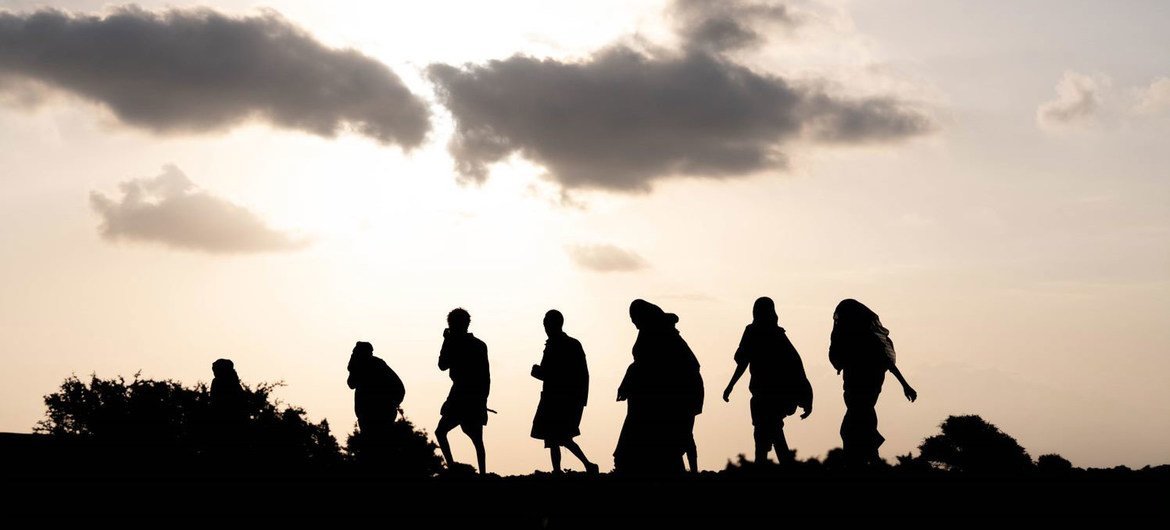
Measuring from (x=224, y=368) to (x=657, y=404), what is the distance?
6.64m

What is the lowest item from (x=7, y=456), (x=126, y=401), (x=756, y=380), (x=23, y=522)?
(x=23, y=522)

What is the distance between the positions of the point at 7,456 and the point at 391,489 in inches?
145

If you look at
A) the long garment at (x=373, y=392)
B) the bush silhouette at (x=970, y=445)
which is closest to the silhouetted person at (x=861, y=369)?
the long garment at (x=373, y=392)

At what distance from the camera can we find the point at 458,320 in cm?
1647

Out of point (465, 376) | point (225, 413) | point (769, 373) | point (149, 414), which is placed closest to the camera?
point (769, 373)

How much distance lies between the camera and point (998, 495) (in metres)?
10.2

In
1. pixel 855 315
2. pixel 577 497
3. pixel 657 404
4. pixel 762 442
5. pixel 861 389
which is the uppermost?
pixel 855 315

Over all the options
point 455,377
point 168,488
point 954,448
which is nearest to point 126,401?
point 954,448

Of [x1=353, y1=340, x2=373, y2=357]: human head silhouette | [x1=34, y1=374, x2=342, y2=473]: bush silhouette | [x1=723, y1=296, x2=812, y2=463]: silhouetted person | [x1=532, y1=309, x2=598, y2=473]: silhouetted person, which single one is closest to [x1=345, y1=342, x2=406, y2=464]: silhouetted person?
[x1=353, y1=340, x2=373, y2=357]: human head silhouette

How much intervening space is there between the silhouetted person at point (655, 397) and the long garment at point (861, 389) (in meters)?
2.15

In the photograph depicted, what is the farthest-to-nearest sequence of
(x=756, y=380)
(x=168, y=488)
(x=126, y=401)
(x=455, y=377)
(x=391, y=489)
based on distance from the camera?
(x=126, y=401) → (x=455, y=377) → (x=756, y=380) → (x=391, y=489) → (x=168, y=488)

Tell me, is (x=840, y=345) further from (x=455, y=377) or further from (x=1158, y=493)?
(x=1158, y=493)

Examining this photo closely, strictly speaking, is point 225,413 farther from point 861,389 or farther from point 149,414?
point 149,414

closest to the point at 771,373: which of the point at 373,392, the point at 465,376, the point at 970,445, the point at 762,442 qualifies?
the point at 762,442
